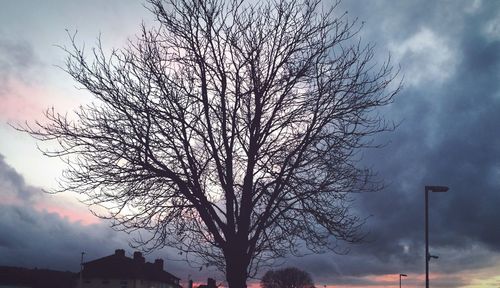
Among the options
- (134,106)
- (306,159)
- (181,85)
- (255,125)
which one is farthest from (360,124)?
(134,106)

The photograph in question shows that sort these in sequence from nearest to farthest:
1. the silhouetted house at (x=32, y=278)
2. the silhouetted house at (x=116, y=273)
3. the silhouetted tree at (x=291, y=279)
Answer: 1. the silhouetted house at (x=32, y=278)
2. the silhouetted house at (x=116, y=273)
3. the silhouetted tree at (x=291, y=279)

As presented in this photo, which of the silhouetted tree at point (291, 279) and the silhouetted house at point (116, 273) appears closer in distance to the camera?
the silhouetted house at point (116, 273)

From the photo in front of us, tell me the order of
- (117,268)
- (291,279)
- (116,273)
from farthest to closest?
1. (291,279)
2. (117,268)
3. (116,273)

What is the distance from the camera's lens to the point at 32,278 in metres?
60.6

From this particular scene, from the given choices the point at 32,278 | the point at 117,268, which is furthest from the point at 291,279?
the point at 32,278

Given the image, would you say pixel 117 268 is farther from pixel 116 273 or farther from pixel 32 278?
pixel 32 278

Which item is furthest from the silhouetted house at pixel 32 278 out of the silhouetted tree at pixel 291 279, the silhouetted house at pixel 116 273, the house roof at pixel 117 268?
the silhouetted tree at pixel 291 279

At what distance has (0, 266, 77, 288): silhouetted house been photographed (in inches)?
2301

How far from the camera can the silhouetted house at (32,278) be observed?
2301 inches

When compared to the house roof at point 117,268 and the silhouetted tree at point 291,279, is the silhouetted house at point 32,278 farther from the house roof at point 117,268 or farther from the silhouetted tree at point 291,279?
the silhouetted tree at point 291,279

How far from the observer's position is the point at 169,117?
32.8 ft

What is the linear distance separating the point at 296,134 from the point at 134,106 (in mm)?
3447

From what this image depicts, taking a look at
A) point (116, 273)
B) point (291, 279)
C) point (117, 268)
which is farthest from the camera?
point (291, 279)

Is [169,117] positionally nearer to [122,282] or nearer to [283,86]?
[283,86]
